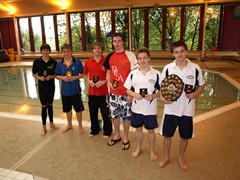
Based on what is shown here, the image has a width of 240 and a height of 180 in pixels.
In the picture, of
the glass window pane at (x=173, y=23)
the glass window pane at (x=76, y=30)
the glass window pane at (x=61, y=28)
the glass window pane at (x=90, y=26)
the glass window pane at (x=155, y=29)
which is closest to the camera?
the glass window pane at (x=173, y=23)

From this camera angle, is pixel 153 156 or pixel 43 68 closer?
pixel 153 156

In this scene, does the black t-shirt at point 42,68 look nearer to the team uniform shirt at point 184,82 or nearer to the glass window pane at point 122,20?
the team uniform shirt at point 184,82

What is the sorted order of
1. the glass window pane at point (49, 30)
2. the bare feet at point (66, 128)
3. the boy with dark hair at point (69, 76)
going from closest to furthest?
→ the boy with dark hair at point (69, 76), the bare feet at point (66, 128), the glass window pane at point (49, 30)

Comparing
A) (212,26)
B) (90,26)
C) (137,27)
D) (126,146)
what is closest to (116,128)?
(126,146)

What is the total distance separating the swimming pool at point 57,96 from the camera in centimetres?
514

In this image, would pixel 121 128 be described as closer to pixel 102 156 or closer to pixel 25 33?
pixel 102 156

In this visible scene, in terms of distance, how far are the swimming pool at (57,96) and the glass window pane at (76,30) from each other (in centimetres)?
761

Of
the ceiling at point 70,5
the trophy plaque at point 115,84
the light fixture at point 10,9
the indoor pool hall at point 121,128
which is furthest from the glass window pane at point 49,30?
the trophy plaque at point 115,84

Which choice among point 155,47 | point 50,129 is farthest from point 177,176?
point 155,47

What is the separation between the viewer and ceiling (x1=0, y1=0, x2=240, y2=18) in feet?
42.1

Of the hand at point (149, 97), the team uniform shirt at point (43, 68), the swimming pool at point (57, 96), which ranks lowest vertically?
the swimming pool at point (57, 96)

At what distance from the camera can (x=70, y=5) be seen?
1424cm

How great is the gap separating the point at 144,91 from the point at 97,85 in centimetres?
83

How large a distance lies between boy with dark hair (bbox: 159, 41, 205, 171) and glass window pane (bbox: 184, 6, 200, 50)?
12.4m
